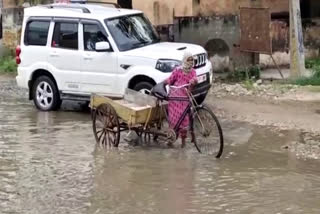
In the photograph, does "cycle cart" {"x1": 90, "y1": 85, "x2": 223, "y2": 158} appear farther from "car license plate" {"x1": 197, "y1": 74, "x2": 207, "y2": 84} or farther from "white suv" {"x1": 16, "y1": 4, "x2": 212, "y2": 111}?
"car license plate" {"x1": 197, "y1": 74, "x2": 207, "y2": 84}

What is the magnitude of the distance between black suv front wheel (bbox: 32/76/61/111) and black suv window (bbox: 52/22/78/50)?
792mm

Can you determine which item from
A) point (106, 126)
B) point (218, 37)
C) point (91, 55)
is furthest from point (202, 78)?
point (218, 37)

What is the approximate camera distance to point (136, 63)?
13109 millimetres

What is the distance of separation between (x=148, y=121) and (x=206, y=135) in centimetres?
108

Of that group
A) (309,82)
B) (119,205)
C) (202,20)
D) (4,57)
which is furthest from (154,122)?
(4,57)

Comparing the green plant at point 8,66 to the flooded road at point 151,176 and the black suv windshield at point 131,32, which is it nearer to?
the black suv windshield at point 131,32

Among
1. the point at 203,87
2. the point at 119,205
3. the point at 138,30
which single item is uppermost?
the point at 138,30

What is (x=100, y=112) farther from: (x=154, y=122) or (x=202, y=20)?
(x=202, y=20)

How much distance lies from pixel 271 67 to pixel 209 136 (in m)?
8.58

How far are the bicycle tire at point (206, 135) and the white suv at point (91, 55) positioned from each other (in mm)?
2235

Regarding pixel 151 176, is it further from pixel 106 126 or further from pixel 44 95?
pixel 44 95

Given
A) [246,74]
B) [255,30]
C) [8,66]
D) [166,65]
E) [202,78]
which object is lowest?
[246,74]

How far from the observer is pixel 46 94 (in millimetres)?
14688

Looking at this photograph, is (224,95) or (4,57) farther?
(4,57)
